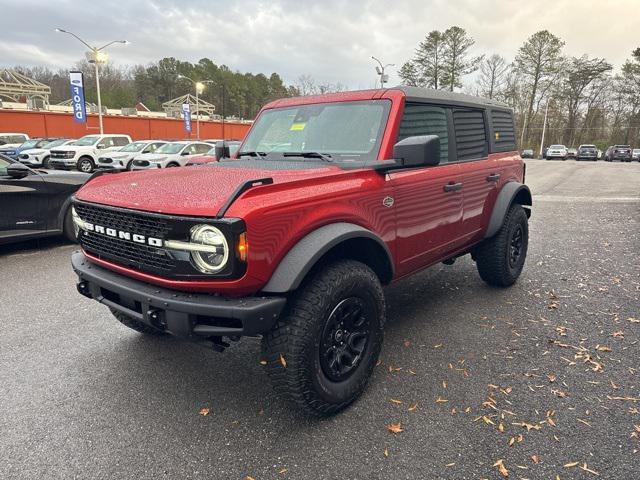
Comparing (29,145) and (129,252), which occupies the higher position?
(129,252)

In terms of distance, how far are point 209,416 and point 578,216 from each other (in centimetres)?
982

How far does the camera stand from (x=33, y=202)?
20.1 feet

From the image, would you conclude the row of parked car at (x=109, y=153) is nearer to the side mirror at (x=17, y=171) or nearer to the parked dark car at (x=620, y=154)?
the side mirror at (x=17, y=171)

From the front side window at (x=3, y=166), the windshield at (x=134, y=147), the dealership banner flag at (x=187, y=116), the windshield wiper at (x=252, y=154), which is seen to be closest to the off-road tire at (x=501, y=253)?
the windshield wiper at (x=252, y=154)

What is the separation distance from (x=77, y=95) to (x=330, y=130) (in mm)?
31863

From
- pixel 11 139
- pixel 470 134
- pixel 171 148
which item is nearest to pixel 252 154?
pixel 470 134

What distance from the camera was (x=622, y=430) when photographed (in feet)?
8.13

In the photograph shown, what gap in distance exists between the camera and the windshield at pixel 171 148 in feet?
62.7

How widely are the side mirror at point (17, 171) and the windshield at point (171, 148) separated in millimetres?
13293

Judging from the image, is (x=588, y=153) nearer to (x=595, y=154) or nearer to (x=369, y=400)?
(x=595, y=154)

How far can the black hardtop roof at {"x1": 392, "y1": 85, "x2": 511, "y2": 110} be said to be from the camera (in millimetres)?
3326

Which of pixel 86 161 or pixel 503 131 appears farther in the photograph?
pixel 86 161

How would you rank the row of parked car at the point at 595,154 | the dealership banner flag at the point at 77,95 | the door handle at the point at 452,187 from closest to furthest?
the door handle at the point at 452,187
the dealership banner flag at the point at 77,95
the row of parked car at the point at 595,154

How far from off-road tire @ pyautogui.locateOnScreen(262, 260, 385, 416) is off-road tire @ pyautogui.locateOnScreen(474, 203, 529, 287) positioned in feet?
7.78
